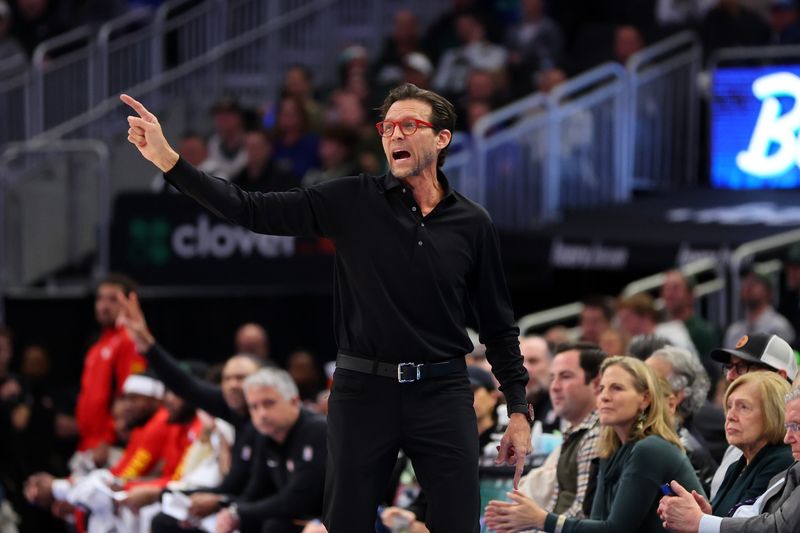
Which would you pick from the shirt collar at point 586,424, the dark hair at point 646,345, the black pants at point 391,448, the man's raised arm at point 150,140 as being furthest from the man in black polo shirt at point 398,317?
the dark hair at point 646,345

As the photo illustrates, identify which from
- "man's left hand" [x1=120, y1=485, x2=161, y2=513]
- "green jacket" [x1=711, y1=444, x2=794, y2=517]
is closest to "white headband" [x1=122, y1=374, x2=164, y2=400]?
"man's left hand" [x1=120, y1=485, x2=161, y2=513]

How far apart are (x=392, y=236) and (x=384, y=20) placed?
1225 cm

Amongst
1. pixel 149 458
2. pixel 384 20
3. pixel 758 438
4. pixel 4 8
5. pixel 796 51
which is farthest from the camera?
pixel 384 20

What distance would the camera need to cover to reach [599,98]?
13891 mm

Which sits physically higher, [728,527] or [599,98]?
[599,98]

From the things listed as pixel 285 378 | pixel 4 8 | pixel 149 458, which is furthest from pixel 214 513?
pixel 4 8

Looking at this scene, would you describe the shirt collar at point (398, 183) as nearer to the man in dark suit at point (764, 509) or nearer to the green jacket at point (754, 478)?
the man in dark suit at point (764, 509)

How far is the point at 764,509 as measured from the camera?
18.3ft

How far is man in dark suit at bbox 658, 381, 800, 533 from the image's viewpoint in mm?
→ 5199

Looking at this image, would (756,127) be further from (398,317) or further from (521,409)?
(398,317)

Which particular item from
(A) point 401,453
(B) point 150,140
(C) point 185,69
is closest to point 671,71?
(C) point 185,69

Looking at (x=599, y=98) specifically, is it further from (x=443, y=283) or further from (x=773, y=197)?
(x=443, y=283)

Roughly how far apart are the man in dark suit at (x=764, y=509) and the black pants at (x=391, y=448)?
74 centimetres

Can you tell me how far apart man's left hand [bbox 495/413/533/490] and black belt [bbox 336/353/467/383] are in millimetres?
327
